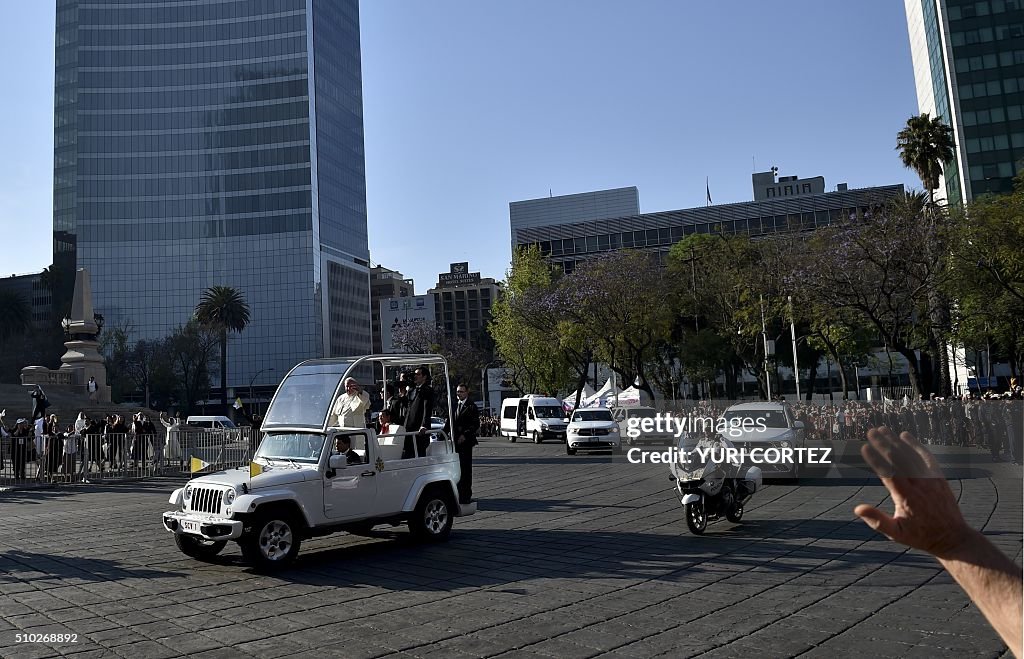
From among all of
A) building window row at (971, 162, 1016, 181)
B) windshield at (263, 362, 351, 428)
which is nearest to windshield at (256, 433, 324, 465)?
windshield at (263, 362, 351, 428)

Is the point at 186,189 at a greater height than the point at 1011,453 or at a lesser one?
greater

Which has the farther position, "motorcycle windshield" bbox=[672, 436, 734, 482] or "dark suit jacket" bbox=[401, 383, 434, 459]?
"motorcycle windshield" bbox=[672, 436, 734, 482]

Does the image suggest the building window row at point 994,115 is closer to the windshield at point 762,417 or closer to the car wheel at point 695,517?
the windshield at point 762,417

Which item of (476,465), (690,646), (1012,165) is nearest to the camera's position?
(690,646)

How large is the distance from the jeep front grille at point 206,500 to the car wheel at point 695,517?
5884 mm

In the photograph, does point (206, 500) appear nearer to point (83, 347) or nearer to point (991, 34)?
point (83, 347)

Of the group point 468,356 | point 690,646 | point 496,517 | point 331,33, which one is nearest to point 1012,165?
point 468,356

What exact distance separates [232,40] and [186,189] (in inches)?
988

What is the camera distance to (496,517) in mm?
12633

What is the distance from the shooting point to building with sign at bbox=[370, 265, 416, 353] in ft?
554

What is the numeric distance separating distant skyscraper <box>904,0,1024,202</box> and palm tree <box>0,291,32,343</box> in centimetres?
9367

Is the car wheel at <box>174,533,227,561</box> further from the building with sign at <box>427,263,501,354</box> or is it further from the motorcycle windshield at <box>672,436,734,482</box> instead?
the building with sign at <box>427,263,501,354</box>

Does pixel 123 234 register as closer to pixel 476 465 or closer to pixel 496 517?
pixel 476 465

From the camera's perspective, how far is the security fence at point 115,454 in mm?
19391
